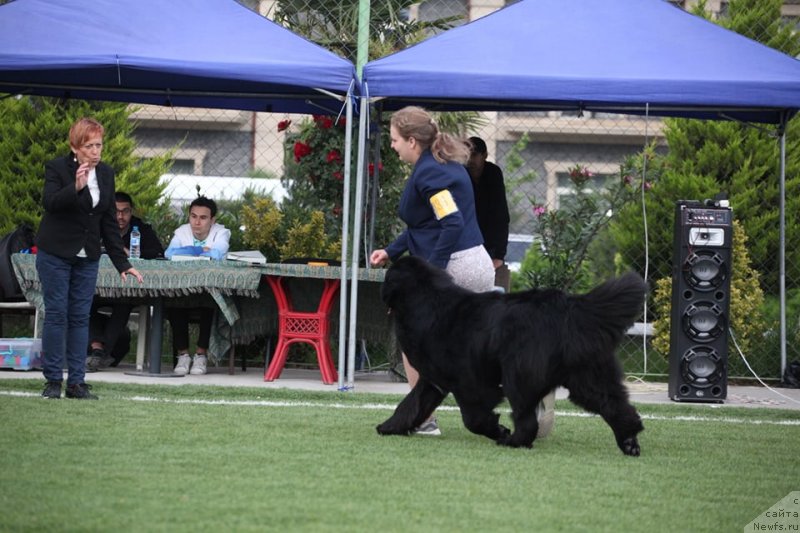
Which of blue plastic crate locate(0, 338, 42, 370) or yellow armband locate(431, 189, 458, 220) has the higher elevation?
yellow armband locate(431, 189, 458, 220)

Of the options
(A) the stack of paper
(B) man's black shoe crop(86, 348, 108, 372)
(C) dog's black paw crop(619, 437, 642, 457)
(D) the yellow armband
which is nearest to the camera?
(C) dog's black paw crop(619, 437, 642, 457)

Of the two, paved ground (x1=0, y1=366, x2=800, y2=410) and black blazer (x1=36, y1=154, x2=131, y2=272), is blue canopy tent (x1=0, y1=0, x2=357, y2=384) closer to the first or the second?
paved ground (x1=0, y1=366, x2=800, y2=410)

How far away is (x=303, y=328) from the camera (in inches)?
370

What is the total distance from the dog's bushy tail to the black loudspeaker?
3.04 metres

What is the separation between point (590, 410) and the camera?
19.5ft

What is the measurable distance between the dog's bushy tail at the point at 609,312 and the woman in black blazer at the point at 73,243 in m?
3.11

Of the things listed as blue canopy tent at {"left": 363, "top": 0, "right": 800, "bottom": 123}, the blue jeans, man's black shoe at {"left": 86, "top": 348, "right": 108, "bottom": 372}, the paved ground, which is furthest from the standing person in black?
the blue jeans

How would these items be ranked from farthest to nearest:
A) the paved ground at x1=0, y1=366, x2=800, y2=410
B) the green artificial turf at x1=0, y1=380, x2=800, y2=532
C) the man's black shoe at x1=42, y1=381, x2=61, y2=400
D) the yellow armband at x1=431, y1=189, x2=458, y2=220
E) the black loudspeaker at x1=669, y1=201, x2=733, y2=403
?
the paved ground at x1=0, y1=366, x2=800, y2=410 → the black loudspeaker at x1=669, y1=201, x2=733, y2=403 → the man's black shoe at x1=42, y1=381, x2=61, y2=400 → the yellow armband at x1=431, y1=189, x2=458, y2=220 → the green artificial turf at x1=0, y1=380, x2=800, y2=532

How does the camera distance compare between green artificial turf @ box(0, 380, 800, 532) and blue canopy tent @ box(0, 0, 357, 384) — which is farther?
blue canopy tent @ box(0, 0, 357, 384)

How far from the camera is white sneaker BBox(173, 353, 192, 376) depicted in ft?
32.0

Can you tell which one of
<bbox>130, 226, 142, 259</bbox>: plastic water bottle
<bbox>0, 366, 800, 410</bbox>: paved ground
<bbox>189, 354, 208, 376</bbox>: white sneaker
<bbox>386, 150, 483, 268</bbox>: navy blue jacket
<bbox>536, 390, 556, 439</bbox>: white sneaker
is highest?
<bbox>386, 150, 483, 268</bbox>: navy blue jacket

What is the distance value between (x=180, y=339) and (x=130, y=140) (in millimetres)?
3933

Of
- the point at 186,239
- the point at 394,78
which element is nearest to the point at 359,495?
the point at 394,78

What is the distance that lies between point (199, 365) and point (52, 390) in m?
2.43
